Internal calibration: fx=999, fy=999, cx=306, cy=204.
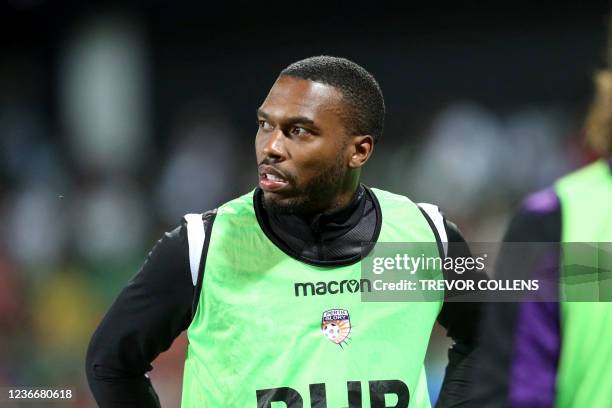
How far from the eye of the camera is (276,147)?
2.38m

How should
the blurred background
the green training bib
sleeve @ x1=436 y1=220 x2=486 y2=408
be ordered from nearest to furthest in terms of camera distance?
the green training bib, sleeve @ x1=436 y1=220 x2=486 y2=408, the blurred background

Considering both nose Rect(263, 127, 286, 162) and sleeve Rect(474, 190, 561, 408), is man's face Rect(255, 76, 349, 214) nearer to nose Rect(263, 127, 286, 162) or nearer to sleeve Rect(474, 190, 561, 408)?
nose Rect(263, 127, 286, 162)

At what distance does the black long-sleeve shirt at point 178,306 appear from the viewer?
7.79 ft

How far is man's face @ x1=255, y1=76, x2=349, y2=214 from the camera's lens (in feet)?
7.87

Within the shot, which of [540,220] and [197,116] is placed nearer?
[540,220]

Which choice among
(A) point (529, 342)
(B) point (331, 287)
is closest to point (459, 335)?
(B) point (331, 287)

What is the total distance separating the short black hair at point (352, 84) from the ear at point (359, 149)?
0.02 metres

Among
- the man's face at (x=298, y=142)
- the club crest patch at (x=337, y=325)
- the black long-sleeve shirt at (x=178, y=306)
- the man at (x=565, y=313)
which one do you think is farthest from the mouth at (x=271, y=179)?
the man at (x=565, y=313)

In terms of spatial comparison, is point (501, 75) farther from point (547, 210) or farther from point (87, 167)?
point (547, 210)

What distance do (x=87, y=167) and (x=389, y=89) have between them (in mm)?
2249

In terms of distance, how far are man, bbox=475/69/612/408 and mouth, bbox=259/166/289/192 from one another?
0.88m

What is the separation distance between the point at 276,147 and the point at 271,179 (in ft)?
0.27

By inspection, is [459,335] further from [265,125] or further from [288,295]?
[265,125]

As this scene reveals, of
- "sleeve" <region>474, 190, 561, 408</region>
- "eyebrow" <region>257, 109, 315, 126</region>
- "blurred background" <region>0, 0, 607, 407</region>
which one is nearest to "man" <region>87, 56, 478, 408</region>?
"eyebrow" <region>257, 109, 315, 126</region>
